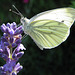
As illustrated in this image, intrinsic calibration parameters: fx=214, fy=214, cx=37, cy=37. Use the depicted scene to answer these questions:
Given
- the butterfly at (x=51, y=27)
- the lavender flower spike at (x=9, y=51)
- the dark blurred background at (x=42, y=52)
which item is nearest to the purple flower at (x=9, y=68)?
the lavender flower spike at (x=9, y=51)

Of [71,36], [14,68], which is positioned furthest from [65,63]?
[14,68]

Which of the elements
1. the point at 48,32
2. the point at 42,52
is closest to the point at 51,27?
the point at 48,32

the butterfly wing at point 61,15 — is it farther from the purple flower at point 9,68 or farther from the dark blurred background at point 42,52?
the dark blurred background at point 42,52

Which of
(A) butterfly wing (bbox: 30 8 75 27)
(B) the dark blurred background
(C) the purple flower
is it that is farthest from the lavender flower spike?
(B) the dark blurred background

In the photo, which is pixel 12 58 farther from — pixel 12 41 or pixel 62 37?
pixel 62 37

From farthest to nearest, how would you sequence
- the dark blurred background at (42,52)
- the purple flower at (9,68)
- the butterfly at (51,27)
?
1. the dark blurred background at (42,52)
2. the butterfly at (51,27)
3. the purple flower at (9,68)

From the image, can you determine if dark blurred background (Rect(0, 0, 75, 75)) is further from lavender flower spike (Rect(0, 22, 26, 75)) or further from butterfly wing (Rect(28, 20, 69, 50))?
lavender flower spike (Rect(0, 22, 26, 75))

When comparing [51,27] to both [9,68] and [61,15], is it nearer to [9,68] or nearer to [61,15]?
[61,15]
